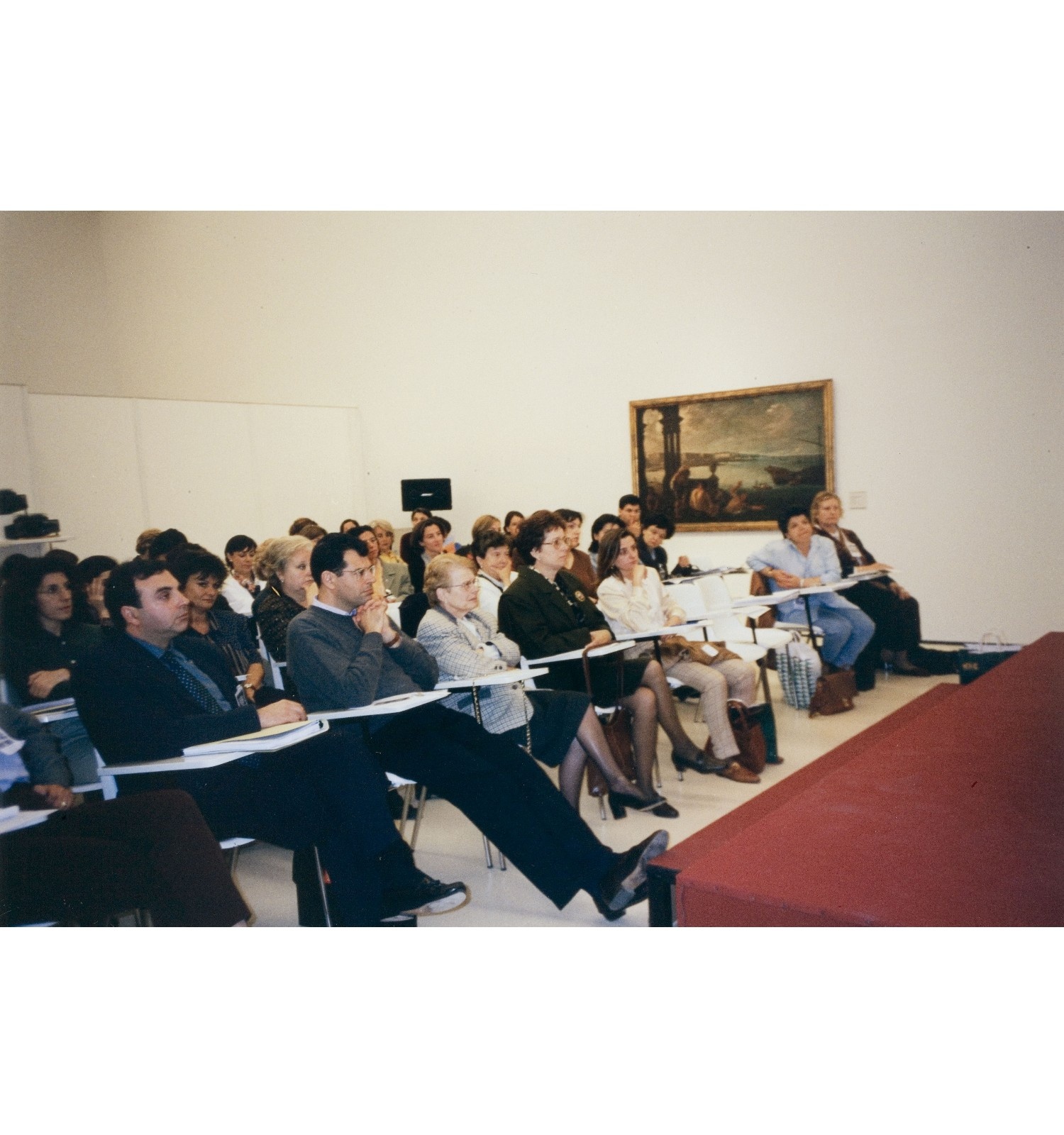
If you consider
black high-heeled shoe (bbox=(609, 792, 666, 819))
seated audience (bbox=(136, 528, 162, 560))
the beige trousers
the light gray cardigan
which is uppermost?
seated audience (bbox=(136, 528, 162, 560))

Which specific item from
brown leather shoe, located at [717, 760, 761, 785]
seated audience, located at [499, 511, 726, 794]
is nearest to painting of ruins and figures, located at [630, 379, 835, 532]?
brown leather shoe, located at [717, 760, 761, 785]

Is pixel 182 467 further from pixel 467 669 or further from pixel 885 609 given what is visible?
pixel 885 609

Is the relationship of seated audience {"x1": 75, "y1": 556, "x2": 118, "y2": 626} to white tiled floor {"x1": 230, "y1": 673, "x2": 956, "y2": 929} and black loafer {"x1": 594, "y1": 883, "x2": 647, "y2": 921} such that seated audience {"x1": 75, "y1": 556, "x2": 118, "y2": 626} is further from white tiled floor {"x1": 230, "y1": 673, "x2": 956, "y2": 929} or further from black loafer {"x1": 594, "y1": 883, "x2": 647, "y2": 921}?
black loafer {"x1": 594, "y1": 883, "x2": 647, "y2": 921}

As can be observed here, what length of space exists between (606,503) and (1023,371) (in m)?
3.72

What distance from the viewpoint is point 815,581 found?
224 inches

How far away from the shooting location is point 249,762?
9.14 ft

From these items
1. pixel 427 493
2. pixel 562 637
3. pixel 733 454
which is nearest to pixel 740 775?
pixel 562 637

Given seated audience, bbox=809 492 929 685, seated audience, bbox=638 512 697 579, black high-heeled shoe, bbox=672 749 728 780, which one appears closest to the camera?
black high-heeled shoe, bbox=672 749 728 780

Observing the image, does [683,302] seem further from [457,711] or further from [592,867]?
[592,867]

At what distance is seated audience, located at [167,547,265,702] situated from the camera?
3.79m

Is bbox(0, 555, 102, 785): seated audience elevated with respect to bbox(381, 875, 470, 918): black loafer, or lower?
elevated

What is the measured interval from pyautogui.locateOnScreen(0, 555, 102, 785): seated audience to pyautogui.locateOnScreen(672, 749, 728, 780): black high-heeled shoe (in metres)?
2.58

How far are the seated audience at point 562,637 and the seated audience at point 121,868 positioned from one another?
171 centimetres
